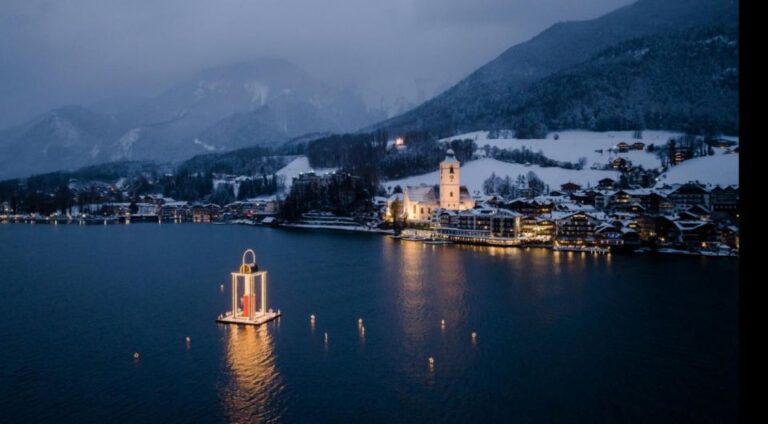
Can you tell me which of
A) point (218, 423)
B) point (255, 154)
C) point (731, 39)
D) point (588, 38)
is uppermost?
point (588, 38)

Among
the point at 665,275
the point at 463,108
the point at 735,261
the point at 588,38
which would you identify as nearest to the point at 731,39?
the point at 588,38

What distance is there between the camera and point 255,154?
93.0 m

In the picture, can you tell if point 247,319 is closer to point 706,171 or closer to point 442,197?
point 442,197

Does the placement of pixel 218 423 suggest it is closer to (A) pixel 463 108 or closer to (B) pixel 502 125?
(B) pixel 502 125

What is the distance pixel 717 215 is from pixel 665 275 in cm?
1437

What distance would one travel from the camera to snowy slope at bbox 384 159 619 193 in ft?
164

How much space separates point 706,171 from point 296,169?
4788 cm

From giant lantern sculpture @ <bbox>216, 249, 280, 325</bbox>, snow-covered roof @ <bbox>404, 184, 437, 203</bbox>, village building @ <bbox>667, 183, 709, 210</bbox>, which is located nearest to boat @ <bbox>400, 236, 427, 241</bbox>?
snow-covered roof @ <bbox>404, 184, 437, 203</bbox>

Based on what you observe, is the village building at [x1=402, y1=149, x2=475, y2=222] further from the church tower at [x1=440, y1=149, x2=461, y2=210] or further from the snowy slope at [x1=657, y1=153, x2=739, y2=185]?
the snowy slope at [x1=657, y1=153, x2=739, y2=185]

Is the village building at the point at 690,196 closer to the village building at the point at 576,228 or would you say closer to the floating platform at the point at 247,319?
the village building at the point at 576,228

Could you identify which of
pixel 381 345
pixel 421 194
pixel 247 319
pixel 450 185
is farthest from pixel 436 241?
pixel 381 345

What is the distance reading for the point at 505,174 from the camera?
54469mm

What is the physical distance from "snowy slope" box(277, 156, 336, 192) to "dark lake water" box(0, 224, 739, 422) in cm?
4769

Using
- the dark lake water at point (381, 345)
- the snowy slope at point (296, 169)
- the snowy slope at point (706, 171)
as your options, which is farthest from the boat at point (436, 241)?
the snowy slope at point (296, 169)
